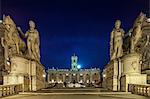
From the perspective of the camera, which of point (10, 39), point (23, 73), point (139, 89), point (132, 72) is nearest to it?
point (139, 89)

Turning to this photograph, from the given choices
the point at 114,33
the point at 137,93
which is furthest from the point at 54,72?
the point at 137,93

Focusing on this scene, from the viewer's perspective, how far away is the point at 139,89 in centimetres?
1922

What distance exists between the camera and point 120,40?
26.7m

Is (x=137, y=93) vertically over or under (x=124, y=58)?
under

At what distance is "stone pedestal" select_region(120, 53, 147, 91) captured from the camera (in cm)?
2197

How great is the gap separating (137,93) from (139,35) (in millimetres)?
6055

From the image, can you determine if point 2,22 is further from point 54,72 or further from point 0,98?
point 54,72

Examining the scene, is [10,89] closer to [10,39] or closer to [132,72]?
[10,39]

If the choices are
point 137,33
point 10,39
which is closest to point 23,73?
point 10,39

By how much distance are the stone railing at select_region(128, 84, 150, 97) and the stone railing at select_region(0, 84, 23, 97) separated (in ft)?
21.9

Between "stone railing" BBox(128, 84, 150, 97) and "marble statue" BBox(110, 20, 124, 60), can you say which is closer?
"stone railing" BBox(128, 84, 150, 97)

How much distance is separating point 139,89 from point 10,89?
22.6 feet

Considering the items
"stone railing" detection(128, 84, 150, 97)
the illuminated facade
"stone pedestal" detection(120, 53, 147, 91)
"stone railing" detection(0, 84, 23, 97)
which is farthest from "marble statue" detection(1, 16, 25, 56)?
the illuminated facade

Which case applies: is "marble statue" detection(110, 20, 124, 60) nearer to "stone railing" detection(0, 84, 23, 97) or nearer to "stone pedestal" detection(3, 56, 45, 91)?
"stone pedestal" detection(3, 56, 45, 91)
